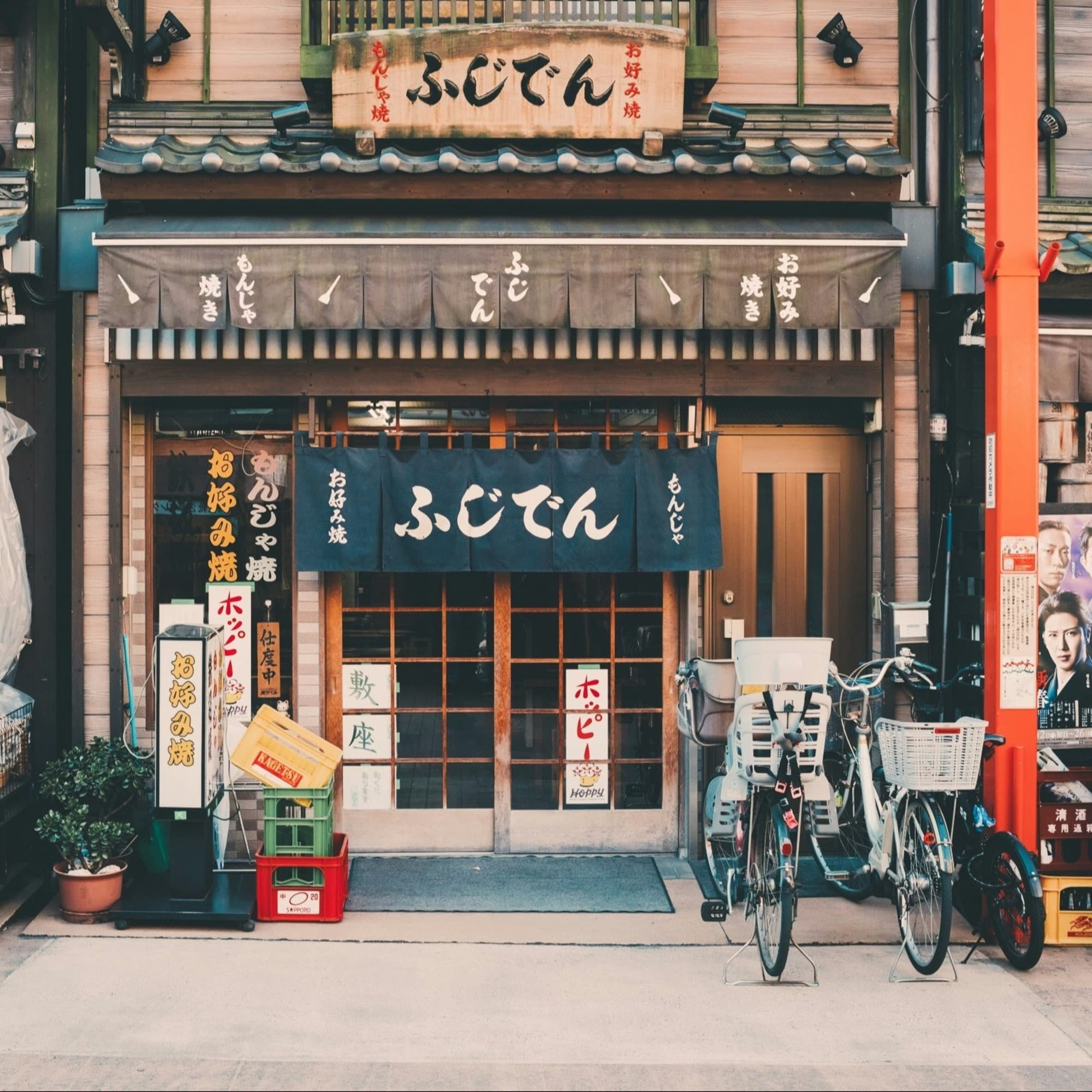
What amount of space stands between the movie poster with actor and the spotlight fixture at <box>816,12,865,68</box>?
3.85 meters

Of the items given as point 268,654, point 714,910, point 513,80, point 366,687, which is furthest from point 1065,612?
point 268,654

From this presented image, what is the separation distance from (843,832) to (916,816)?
210 centimetres

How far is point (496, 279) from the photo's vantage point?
7.59 m

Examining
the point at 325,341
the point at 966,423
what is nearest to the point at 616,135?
the point at 325,341

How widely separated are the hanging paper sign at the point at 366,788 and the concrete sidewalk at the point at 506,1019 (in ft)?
5.48

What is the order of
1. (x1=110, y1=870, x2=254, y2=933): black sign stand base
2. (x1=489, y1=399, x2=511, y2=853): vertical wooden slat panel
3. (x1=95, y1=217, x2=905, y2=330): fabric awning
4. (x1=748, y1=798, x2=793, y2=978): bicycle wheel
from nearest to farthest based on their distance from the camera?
(x1=748, y1=798, x2=793, y2=978): bicycle wheel < (x1=110, y1=870, x2=254, y2=933): black sign stand base < (x1=95, y1=217, x2=905, y2=330): fabric awning < (x1=489, y1=399, x2=511, y2=853): vertical wooden slat panel

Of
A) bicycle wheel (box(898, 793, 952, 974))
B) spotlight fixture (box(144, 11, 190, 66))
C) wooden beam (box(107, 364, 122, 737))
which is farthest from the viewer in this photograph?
spotlight fixture (box(144, 11, 190, 66))

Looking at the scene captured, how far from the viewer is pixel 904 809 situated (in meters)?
6.58

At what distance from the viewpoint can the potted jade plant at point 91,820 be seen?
730 cm

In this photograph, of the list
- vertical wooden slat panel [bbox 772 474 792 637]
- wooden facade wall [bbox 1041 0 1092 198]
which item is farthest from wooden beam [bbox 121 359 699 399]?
wooden facade wall [bbox 1041 0 1092 198]

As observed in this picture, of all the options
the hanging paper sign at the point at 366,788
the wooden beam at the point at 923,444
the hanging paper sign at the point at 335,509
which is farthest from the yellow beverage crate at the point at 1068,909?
the hanging paper sign at the point at 335,509

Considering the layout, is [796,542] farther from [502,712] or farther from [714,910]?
[714,910]

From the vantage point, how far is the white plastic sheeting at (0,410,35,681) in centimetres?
796

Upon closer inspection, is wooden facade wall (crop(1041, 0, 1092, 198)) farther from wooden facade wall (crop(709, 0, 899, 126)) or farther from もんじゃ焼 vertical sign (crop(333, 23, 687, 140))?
もんじゃ焼 vertical sign (crop(333, 23, 687, 140))
